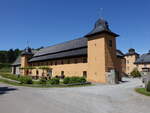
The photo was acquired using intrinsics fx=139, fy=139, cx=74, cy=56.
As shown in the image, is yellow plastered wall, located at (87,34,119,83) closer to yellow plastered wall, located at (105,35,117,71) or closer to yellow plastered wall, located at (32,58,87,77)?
yellow plastered wall, located at (105,35,117,71)

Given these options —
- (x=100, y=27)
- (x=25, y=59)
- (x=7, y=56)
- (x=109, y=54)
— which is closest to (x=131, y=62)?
(x=109, y=54)

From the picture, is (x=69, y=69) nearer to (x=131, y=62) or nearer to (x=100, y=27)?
(x=100, y=27)

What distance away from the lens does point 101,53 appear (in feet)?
86.3

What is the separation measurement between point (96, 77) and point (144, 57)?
35.4m

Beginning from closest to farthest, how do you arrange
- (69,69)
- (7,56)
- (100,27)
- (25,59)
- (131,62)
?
(100,27) < (69,69) < (25,59) < (131,62) < (7,56)

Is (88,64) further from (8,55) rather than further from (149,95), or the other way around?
(8,55)

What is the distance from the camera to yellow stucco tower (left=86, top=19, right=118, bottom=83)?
25.8m

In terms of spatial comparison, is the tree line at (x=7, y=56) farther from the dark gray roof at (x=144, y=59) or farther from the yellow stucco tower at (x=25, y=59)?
the dark gray roof at (x=144, y=59)

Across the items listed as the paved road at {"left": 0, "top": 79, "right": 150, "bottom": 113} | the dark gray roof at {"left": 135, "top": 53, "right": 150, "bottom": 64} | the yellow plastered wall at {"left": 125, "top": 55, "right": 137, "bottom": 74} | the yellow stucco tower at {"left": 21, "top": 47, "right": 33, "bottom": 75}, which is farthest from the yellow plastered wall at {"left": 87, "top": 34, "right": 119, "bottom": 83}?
the yellow plastered wall at {"left": 125, "top": 55, "right": 137, "bottom": 74}

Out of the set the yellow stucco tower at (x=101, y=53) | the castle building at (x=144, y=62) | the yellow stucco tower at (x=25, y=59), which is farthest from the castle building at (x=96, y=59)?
the castle building at (x=144, y=62)

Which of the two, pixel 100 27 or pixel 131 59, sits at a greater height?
pixel 100 27

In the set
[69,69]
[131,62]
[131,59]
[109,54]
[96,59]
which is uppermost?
[131,59]

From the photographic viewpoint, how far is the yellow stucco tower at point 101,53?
25.8m

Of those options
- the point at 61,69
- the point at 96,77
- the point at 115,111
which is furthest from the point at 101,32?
the point at 115,111
